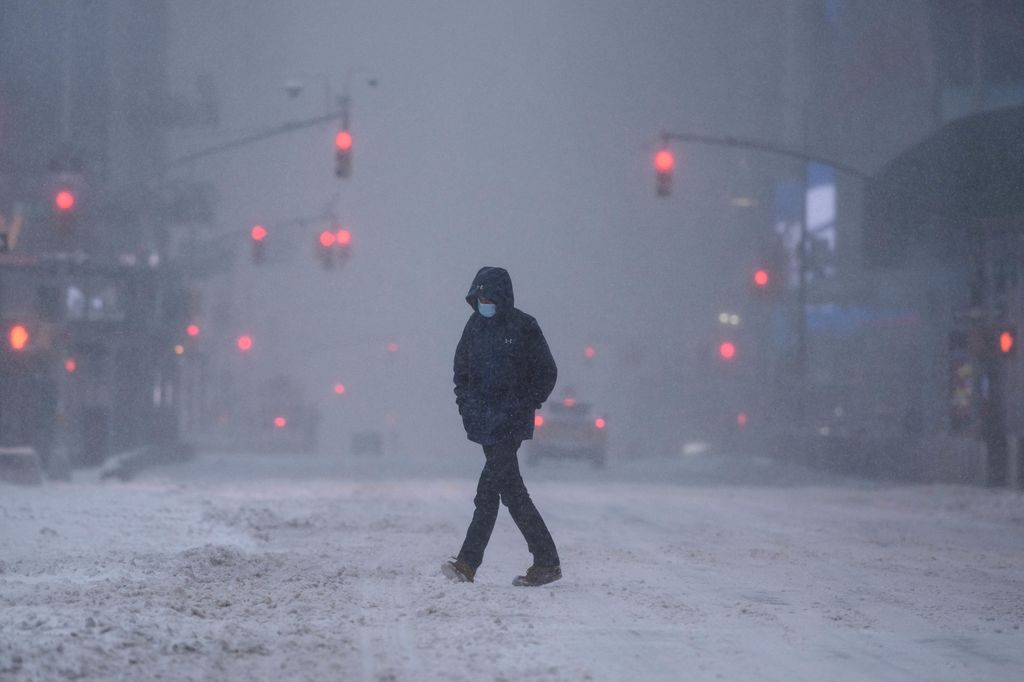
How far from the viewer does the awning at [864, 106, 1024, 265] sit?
28.6m

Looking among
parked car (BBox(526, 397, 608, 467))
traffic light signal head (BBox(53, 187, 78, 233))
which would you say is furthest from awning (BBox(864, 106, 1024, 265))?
traffic light signal head (BBox(53, 187, 78, 233))

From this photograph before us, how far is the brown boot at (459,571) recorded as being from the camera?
810 centimetres

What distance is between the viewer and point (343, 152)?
2592 cm

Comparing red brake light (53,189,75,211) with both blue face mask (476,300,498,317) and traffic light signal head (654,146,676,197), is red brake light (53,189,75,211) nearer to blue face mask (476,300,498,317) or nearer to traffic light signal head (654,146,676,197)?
traffic light signal head (654,146,676,197)

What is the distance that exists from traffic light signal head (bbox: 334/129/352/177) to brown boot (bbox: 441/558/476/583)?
1846cm

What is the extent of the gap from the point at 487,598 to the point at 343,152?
19.3 metres

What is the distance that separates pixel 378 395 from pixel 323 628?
173m

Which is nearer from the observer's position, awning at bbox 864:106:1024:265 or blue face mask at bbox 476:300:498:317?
blue face mask at bbox 476:300:498:317

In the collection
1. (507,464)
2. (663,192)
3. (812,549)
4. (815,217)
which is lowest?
(812,549)

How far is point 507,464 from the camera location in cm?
809

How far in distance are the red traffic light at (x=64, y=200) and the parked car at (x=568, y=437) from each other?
14.3m

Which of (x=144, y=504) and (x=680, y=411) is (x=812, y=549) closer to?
(x=144, y=504)

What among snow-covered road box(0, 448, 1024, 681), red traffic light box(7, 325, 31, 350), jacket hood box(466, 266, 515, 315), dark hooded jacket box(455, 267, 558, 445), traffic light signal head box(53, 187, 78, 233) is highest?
traffic light signal head box(53, 187, 78, 233)

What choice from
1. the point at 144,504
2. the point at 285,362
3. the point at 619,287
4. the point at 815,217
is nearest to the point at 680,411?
the point at 815,217
